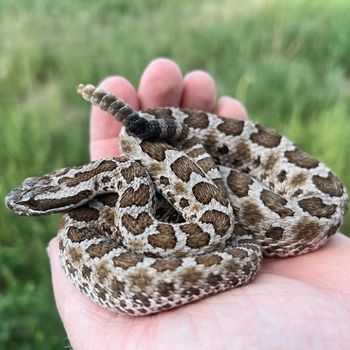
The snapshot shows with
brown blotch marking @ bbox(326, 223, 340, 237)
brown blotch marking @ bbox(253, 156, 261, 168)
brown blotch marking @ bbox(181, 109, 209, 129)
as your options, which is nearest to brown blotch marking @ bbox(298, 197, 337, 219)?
brown blotch marking @ bbox(326, 223, 340, 237)

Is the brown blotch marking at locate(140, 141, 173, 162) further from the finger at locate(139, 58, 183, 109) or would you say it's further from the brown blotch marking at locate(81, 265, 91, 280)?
the brown blotch marking at locate(81, 265, 91, 280)

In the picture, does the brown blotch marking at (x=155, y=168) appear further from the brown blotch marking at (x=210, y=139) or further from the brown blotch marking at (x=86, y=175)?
the brown blotch marking at (x=210, y=139)

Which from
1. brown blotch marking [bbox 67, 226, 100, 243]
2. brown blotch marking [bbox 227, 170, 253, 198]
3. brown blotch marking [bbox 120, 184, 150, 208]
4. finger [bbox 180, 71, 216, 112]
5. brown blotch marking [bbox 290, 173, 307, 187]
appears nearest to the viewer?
brown blotch marking [bbox 67, 226, 100, 243]

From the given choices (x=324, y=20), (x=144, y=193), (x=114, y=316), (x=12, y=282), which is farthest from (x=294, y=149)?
(x=324, y=20)

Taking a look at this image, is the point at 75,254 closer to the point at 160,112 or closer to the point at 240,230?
the point at 240,230

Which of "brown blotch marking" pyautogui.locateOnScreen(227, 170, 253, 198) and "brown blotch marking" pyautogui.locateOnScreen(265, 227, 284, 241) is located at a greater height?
"brown blotch marking" pyautogui.locateOnScreen(227, 170, 253, 198)

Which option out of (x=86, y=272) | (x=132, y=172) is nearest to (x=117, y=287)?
(x=86, y=272)

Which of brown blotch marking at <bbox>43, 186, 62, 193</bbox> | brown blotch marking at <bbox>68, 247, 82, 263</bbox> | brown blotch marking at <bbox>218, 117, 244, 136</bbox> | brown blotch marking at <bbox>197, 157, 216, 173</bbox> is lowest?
brown blotch marking at <bbox>68, 247, 82, 263</bbox>
